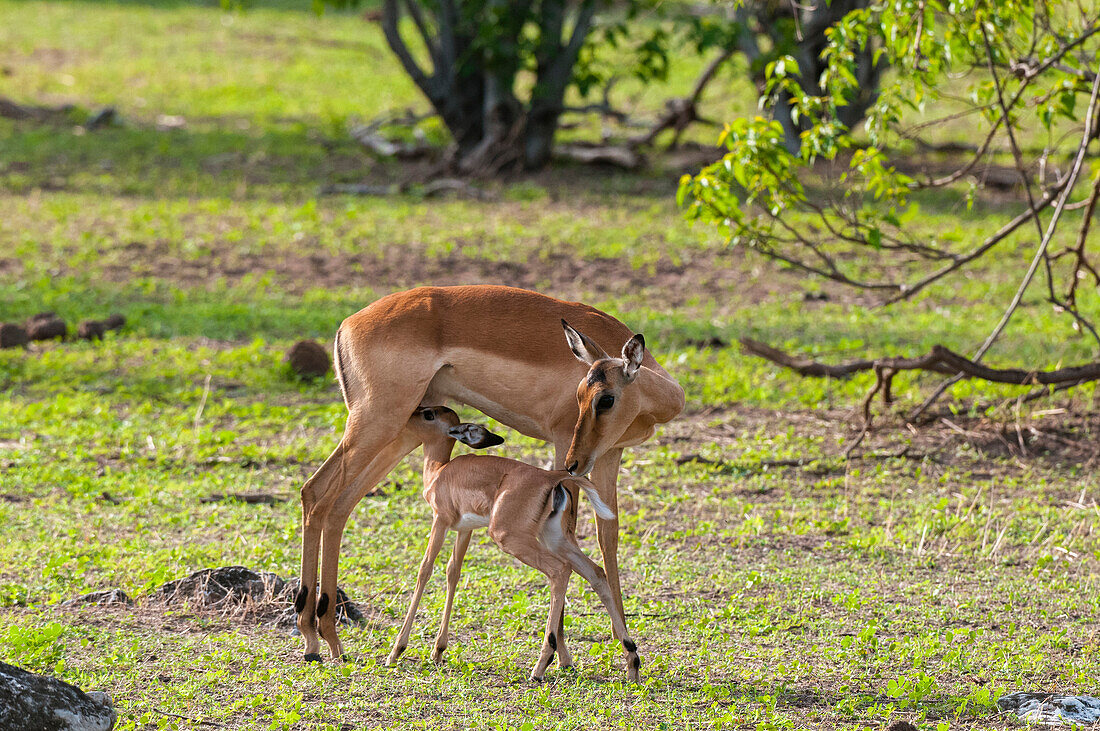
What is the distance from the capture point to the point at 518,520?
4.50m

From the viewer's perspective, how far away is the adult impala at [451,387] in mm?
4789

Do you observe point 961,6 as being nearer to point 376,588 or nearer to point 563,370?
point 563,370

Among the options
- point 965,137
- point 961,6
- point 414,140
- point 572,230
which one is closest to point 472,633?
point 961,6

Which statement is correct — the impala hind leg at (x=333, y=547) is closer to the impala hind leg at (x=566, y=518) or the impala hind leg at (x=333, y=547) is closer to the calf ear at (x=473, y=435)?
the calf ear at (x=473, y=435)

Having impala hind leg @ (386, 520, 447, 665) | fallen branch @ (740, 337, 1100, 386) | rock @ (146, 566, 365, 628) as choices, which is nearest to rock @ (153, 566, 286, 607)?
rock @ (146, 566, 365, 628)

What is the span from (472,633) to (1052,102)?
536 cm

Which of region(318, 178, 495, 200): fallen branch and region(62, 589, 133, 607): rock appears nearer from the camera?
region(62, 589, 133, 607): rock

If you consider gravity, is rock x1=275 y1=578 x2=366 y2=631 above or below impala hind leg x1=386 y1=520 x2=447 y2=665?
below

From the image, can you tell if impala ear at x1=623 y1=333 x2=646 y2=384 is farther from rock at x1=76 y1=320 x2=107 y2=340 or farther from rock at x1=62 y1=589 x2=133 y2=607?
rock at x1=76 y1=320 x2=107 y2=340

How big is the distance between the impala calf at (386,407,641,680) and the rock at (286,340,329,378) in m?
4.42

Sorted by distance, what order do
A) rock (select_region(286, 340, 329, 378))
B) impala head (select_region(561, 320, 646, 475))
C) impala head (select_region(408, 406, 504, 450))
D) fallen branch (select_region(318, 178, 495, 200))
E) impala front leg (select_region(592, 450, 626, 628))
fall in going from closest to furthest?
impala head (select_region(561, 320, 646, 475)), impala front leg (select_region(592, 450, 626, 628)), impala head (select_region(408, 406, 504, 450)), rock (select_region(286, 340, 329, 378)), fallen branch (select_region(318, 178, 495, 200))

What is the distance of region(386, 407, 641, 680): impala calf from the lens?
14.8 feet

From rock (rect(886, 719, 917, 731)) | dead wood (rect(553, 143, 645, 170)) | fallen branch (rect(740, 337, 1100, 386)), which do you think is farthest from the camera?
dead wood (rect(553, 143, 645, 170))

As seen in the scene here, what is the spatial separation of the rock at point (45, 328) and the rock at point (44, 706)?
667cm
